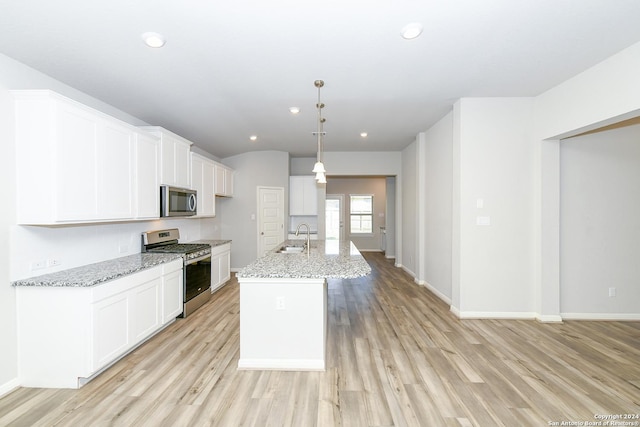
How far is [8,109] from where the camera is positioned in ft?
7.47

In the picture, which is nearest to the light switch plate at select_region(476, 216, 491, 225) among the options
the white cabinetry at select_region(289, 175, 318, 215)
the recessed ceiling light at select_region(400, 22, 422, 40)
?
the recessed ceiling light at select_region(400, 22, 422, 40)

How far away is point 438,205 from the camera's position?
15.6 ft

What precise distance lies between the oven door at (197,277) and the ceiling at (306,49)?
2.09m

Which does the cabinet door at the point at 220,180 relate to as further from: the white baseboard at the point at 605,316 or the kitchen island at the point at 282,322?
the white baseboard at the point at 605,316

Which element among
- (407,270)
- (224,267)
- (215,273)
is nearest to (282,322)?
(215,273)

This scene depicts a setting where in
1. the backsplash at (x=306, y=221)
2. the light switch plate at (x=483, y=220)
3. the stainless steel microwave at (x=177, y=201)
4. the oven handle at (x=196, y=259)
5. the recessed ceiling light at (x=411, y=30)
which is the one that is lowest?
the oven handle at (x=196, y=259)

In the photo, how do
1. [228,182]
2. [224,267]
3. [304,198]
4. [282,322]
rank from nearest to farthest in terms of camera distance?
[282,322] → [224,267] → [228,182] → [304,198]

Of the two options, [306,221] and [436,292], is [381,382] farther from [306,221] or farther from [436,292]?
[306,221]

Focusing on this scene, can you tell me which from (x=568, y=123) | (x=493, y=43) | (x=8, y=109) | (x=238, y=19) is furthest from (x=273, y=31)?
(x=568, y=123)

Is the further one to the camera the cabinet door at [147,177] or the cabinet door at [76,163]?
the cabinet door at [147,177]

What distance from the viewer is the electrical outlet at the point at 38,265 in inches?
96.7

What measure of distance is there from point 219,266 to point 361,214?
6.01m

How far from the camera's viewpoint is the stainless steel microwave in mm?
3707

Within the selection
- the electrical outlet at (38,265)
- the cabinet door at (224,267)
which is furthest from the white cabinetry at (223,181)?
the electrical outlet at (38,265)
